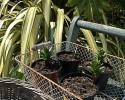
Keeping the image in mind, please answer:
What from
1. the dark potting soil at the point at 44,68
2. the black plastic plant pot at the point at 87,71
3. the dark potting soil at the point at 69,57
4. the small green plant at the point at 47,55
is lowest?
the black plastic plant pot at the point at 87,71

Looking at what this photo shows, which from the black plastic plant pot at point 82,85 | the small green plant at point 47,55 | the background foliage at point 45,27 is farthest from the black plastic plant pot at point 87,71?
the background foliage at point 45,27

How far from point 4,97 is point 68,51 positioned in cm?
32

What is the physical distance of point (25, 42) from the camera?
163cm

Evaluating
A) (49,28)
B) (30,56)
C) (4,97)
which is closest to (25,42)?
(49,28)

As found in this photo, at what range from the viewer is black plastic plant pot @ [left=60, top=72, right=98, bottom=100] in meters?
0.84

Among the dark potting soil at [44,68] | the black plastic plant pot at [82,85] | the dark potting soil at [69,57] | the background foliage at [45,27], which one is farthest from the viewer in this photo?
the background foliage at [45,27]

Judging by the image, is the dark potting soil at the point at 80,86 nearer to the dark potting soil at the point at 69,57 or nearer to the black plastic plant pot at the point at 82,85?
the black plastic plant pot at the point at 82,85

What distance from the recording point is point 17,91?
3.16 feet

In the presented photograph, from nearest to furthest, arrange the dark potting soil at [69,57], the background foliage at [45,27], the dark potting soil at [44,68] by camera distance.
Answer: the dark potting soil at [44,68] → the dark potting soil at [69,57] → the background foliage at [45,27]

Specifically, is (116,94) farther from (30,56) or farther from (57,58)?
(30,56)

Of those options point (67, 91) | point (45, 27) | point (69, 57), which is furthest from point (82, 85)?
point (45, 27)

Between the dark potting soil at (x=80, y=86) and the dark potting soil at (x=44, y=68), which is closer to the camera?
the dark potting soil at (x=80, y=86)

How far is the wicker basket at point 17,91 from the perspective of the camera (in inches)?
34.1

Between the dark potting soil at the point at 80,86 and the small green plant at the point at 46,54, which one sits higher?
the small green plant at the point at 46,54
